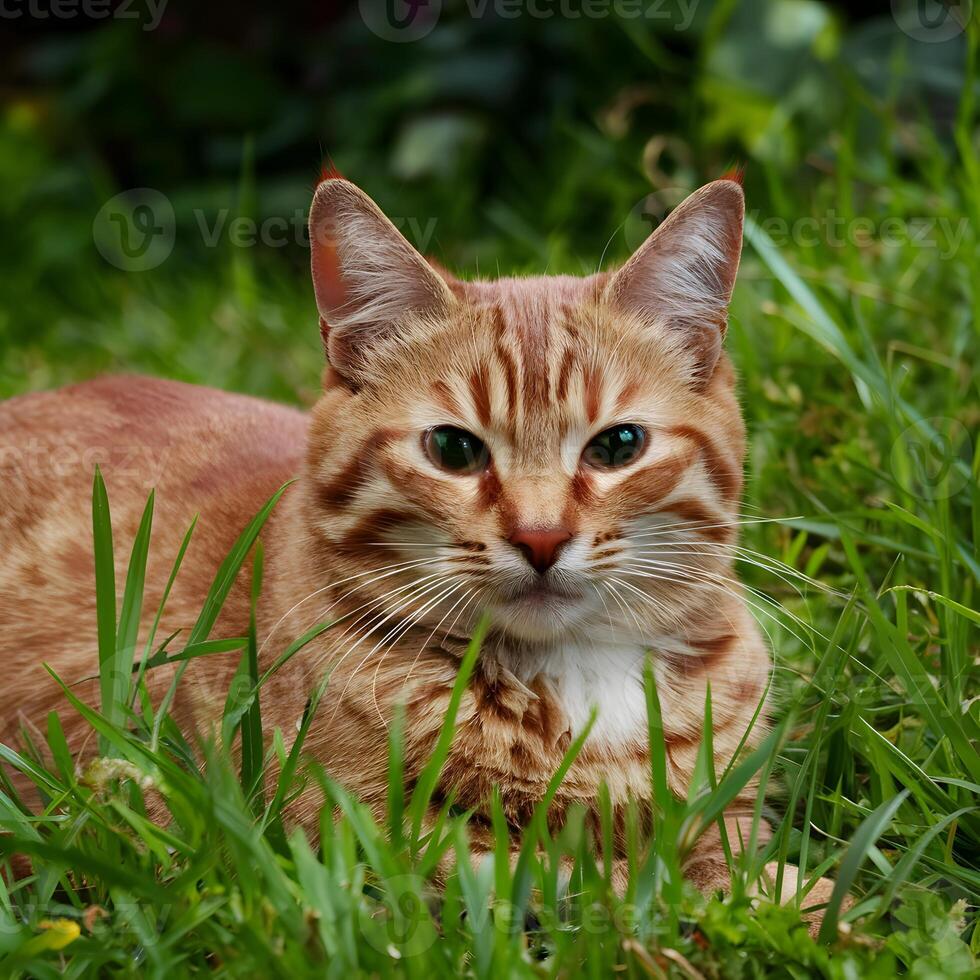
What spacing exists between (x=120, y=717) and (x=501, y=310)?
89cm

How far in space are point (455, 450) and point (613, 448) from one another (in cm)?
26

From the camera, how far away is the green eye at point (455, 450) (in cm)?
203

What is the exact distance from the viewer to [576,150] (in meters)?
4.93

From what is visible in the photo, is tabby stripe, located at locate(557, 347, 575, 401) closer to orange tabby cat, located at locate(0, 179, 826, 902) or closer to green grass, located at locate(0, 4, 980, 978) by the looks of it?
orange tabby cat, located at locate(0, 179, 826, 902)

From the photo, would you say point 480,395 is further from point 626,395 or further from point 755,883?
point 755,883

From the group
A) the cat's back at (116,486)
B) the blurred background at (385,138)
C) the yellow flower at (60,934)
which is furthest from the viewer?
the blurred background at (385,138)

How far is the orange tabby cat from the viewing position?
196cm

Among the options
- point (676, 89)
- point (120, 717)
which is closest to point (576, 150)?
point (676, 89)

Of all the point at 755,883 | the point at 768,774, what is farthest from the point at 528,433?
the point at 755,883

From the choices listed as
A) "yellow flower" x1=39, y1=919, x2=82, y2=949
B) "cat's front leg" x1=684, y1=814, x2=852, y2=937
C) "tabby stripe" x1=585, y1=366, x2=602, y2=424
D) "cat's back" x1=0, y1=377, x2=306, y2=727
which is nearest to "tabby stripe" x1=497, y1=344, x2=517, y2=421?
"tabby stripe" x1=585, y1=366, x2=602, y2=424

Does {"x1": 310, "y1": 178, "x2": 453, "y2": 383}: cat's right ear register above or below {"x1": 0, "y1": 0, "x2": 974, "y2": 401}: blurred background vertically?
below

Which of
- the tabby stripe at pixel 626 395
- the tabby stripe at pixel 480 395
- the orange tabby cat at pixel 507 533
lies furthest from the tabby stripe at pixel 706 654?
the tabby stripe at pixel 480 395

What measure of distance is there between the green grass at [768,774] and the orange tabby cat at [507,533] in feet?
0.33

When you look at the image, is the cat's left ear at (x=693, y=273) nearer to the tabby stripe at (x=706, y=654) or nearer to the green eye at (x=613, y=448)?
the green eye at (x=613, y=448)
